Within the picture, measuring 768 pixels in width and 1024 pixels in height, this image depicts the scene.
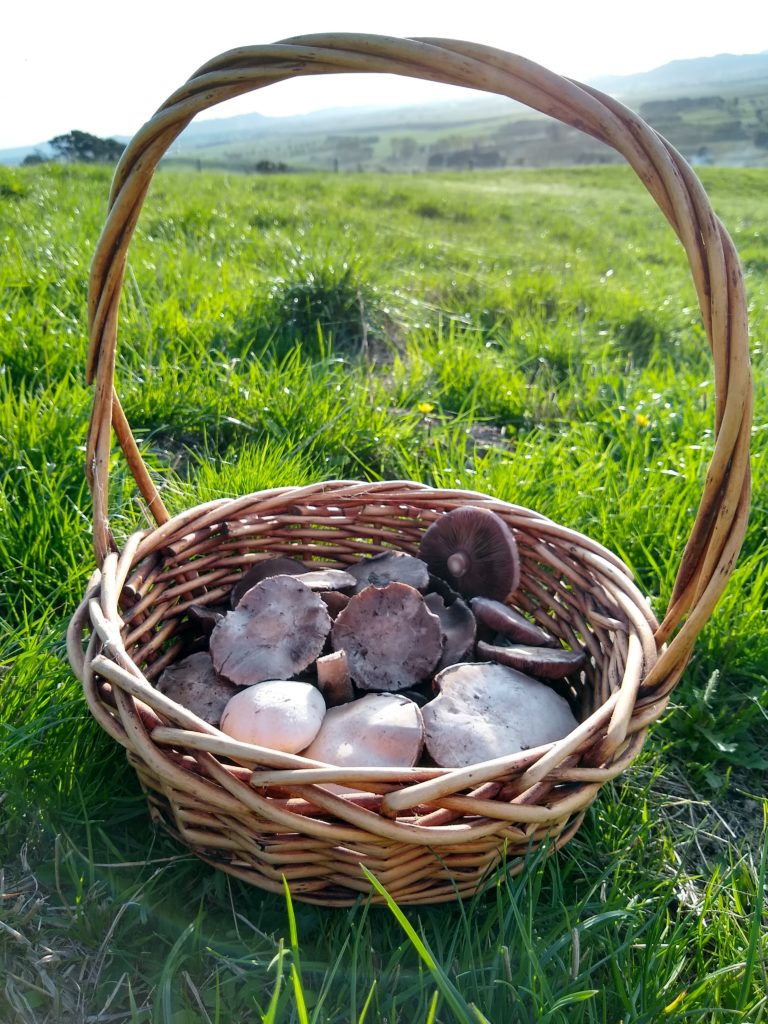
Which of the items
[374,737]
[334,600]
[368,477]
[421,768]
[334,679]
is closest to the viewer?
[421,768]

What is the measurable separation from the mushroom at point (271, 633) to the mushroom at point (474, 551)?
0.39m

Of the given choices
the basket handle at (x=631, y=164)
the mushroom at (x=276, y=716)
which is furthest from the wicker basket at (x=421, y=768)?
the mushroom at (x=276, y=716)

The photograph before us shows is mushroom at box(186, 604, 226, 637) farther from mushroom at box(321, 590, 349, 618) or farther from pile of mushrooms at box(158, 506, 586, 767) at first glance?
mushroom at box(321, 590, 349, 618)

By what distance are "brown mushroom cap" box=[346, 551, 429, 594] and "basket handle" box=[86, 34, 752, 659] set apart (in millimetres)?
624

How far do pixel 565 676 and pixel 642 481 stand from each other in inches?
41.9

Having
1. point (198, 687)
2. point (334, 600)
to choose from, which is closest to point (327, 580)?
point (334, 600)

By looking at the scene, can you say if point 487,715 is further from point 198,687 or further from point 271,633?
point 198,687

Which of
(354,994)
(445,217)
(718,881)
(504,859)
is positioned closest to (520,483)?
(718,881)

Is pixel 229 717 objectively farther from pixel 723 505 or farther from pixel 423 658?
pixel 723 505

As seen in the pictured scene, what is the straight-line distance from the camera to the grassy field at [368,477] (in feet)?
4.22

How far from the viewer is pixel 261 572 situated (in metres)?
2.01

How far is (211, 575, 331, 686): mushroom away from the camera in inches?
66.9

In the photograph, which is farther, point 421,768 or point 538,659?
point 538,659

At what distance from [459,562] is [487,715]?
1.72ft
